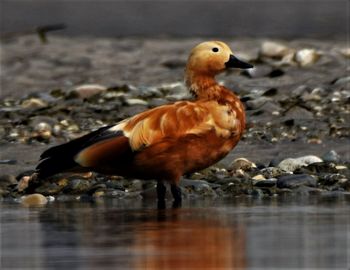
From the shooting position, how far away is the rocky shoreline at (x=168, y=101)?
39.0 ft

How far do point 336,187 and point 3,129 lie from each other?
4680mm

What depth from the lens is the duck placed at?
36.0ft

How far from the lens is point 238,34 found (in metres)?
25.3

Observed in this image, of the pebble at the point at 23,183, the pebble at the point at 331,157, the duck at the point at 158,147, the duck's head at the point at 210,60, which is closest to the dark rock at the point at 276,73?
the pebble at the point at 331,157

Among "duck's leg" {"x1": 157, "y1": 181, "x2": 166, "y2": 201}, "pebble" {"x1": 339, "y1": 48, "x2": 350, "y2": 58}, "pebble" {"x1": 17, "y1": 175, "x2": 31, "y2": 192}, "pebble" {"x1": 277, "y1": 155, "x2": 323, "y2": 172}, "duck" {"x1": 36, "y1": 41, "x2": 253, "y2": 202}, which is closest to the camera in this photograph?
"duck" {"x1": 36, "y1": 41, "x2": 253, "y2": 202}

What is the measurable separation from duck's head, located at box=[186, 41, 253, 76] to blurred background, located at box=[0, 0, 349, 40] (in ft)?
39.0

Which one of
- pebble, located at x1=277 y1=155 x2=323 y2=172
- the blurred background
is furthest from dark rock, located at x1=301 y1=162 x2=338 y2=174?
the blurred background

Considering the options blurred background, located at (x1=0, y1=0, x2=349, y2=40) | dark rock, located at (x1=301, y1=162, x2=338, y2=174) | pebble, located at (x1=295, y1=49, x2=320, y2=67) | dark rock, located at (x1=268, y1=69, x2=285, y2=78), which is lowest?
dark rock, located at (x1=301, y1=162, x2=338, y2=174)

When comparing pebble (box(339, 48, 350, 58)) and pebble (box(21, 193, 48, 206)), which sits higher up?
pebble (box(339, 48, 350, 58))

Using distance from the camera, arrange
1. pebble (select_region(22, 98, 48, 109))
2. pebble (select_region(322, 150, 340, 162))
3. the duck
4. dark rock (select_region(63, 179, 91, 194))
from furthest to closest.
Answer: pebble (select_region(22, 98, 48, 109)), pebble (select_region(322, 150, 340, 162)), dark rock (select_region(63, 179, 91, 194)), the duck

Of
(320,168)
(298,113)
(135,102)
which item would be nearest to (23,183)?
(320,168)

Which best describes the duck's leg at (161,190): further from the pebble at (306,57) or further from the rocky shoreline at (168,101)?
the pebble at (306,57)

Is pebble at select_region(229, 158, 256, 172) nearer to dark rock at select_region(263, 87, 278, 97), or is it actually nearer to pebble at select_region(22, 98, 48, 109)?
dark rock at select_region(263, 87, 278, 97)

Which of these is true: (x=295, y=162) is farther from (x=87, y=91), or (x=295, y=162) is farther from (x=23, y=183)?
(x=87, y=91)
